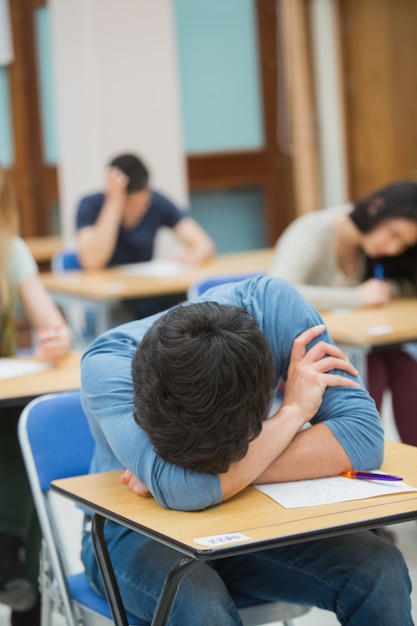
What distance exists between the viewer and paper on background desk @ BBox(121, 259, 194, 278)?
4855mm

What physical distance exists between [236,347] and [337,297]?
2.09 m

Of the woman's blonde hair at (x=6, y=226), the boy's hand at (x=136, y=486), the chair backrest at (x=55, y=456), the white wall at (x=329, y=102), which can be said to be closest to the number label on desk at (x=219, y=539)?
the boy's hand at (x=136, y=486)

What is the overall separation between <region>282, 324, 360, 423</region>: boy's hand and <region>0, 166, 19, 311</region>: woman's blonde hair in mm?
1238

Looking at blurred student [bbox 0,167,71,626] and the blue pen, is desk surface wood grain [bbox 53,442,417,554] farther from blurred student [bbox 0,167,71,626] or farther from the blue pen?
the blue pen

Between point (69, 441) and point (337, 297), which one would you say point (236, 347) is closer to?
point (69, 441)

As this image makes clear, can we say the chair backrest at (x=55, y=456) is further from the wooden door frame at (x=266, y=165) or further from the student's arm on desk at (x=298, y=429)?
the wooden door frame at (x=266, y=165)

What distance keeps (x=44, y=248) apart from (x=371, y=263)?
3.62 m

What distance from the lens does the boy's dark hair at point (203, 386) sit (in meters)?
1.56

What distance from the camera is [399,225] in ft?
11.4

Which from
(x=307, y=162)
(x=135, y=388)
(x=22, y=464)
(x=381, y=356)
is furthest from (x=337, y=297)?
(x=307, y=162)

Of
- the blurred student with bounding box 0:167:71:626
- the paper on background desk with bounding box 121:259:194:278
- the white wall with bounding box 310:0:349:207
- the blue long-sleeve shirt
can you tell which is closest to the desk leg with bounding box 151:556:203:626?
the blue long-sleeve shirt

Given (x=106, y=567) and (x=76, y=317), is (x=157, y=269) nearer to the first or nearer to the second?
(x=76, y=317)

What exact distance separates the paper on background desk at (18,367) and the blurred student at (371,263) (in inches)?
41.5

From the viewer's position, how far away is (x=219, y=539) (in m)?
1.47
